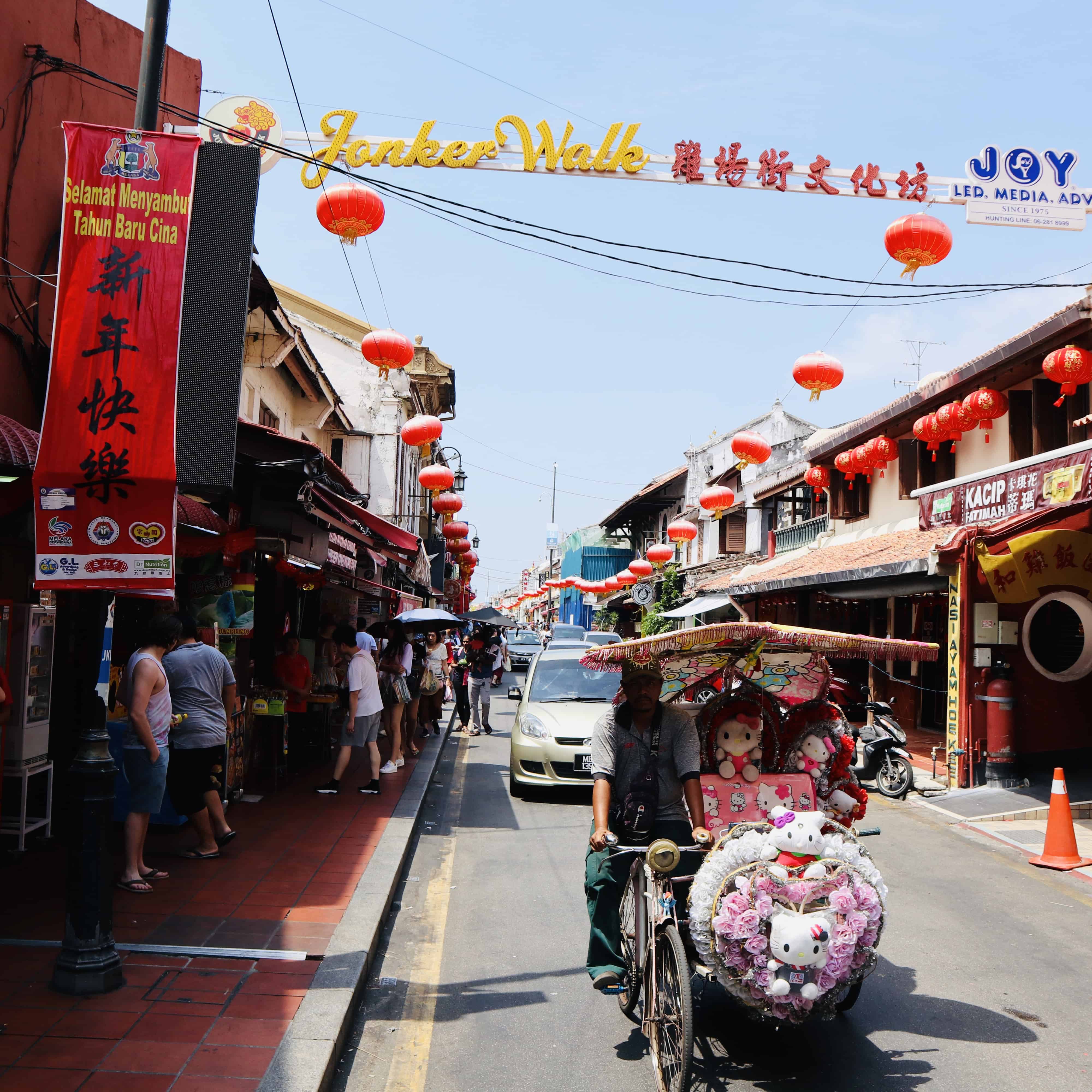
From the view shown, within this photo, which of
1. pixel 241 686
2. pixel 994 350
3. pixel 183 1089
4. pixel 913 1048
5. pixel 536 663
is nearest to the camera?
pixel 183 1089

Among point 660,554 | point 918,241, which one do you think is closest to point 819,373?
point 918,241

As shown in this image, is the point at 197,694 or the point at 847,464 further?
the point at 847,464

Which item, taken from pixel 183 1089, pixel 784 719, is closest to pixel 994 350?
pixel 784 719

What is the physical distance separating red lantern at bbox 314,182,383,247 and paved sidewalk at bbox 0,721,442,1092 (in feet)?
17.0

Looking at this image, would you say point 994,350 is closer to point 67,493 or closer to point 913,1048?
point 913,1048

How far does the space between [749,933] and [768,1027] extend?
46.1 inches

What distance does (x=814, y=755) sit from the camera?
5.46 meters

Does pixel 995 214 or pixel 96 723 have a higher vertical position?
pixel 995 214

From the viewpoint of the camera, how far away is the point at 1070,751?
1295 centimetres

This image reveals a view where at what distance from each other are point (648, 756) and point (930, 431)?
11821mm

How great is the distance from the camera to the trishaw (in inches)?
153

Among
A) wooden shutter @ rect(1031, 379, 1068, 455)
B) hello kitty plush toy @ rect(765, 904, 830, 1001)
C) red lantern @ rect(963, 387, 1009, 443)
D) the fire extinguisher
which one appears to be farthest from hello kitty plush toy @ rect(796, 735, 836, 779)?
wooden shutter @ rect(1031, 379, 1068, 455)

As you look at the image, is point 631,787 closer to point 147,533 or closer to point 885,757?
point 147,533

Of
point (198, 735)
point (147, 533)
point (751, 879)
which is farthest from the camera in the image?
point (198, 735)
